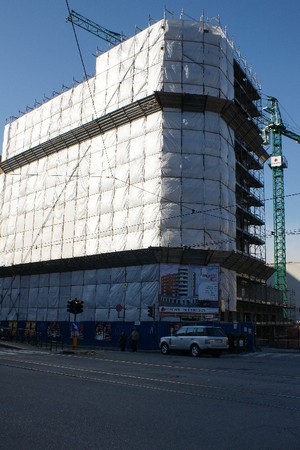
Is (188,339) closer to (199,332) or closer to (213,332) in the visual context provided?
(199,332)

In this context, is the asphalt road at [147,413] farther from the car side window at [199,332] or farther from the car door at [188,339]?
the car door at [188,339]

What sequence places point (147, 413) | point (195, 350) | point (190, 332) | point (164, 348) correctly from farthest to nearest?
point (164, 348) < point (190, 332) < point (195, 350) < point (147, 413)

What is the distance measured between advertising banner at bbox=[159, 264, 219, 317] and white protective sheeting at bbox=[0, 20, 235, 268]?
6.75 feet

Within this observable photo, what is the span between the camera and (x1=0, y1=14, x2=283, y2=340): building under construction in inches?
1382

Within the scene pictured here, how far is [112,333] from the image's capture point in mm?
34500

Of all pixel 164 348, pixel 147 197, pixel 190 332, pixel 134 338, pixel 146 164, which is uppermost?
pixel 146 164

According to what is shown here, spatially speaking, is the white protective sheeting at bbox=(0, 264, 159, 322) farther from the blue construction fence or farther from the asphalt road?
the asphalt road

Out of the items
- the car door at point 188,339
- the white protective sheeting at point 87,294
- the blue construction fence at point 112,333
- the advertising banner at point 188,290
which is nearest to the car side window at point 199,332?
the car door at point 188,339

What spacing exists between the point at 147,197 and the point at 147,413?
95.8ft

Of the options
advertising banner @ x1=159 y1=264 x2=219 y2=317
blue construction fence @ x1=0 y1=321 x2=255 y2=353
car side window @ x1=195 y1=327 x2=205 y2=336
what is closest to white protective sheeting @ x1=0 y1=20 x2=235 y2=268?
advertising banner @ x1=159 y1=264 x2=219 y2=317

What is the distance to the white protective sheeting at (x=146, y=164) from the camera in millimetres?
35844

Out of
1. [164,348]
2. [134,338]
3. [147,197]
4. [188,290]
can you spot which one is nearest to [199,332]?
[164,348]

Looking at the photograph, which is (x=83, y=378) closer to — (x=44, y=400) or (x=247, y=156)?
(x=44, y=400)

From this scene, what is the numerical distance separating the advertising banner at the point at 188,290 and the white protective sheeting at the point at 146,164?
206cm
